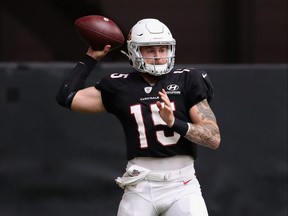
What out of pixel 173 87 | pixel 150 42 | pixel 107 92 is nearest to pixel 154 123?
pixel 173 87

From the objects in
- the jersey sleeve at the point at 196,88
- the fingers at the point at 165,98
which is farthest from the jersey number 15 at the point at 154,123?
the fingers at the point at 165,98

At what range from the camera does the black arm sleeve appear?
18.5 feet

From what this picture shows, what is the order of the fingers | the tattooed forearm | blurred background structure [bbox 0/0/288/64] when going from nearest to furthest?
1. the fingers
2. the tattooed forearm
3. blurred background structure [bbox 0/0/288/64]

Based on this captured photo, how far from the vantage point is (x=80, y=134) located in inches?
290

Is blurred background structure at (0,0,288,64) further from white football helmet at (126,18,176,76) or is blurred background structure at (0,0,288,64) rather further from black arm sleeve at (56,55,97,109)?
white football helmet at (126,18,176,76)

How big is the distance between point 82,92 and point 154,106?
482mm

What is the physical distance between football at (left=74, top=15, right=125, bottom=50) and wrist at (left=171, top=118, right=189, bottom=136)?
0.74 m

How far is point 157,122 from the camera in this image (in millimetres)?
5418

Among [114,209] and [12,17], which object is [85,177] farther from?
[12,17]

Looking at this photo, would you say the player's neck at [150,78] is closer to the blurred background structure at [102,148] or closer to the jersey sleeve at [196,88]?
the jersey sleeve at [196,88]

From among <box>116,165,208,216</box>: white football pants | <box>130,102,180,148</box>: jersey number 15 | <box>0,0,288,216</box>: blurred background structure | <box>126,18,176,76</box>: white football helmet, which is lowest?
<box>0,0,288,216</box>: blurred background structure

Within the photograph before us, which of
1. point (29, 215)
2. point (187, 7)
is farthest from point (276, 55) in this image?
point (29, 215)

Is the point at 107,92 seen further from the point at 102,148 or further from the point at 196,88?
the point at 102,148

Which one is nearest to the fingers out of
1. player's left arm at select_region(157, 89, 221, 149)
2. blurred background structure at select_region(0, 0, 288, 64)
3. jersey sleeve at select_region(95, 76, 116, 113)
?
player's left arm at select_region(157, 89, 221, 149)
